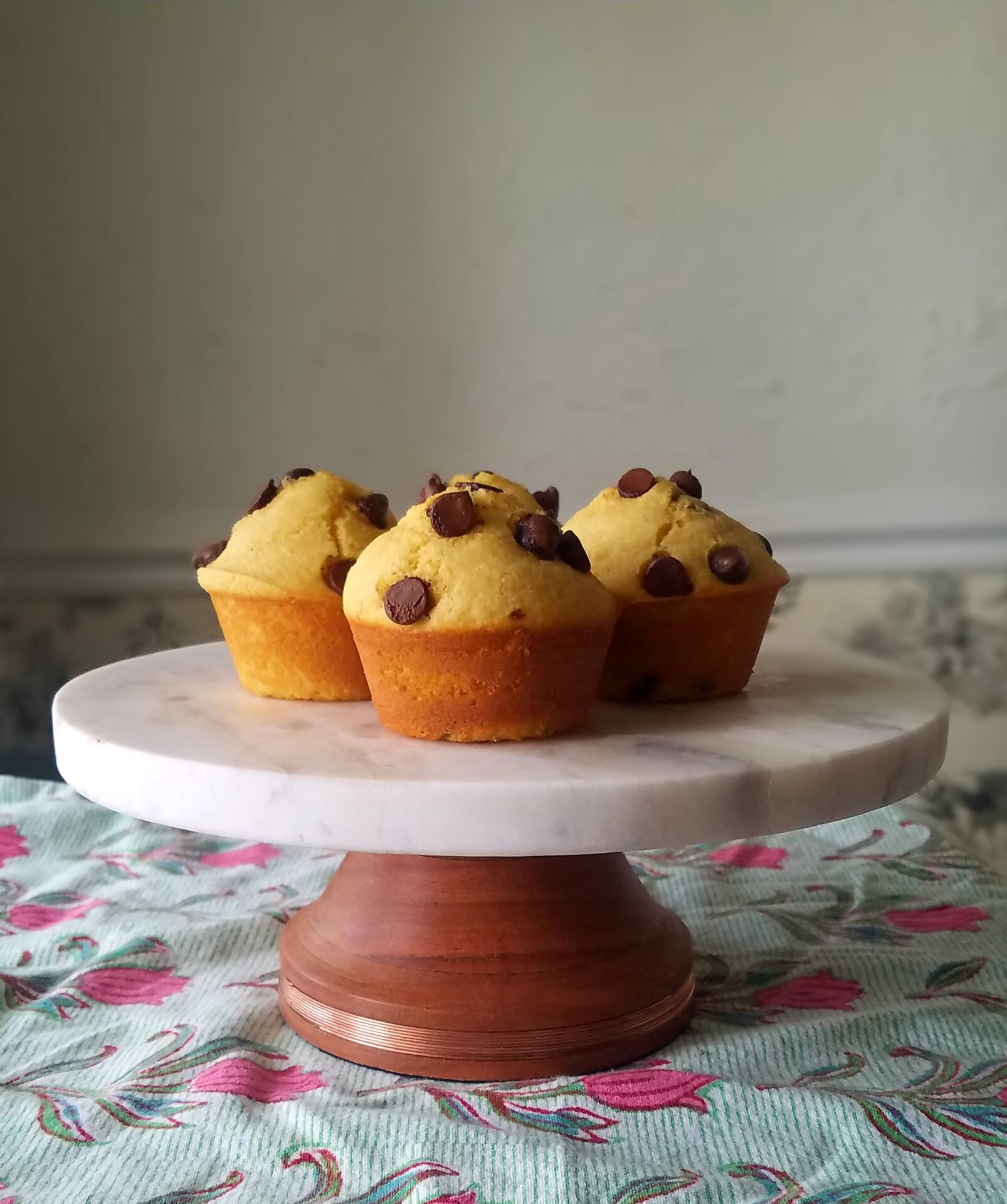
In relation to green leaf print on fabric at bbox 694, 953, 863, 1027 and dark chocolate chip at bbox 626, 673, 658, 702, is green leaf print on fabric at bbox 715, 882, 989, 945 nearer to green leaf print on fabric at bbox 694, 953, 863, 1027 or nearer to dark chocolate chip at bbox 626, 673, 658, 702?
green leaf print on fabric at bbox 694, 953, 863, 1027

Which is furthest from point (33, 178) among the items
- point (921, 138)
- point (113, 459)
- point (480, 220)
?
point (921, 138)

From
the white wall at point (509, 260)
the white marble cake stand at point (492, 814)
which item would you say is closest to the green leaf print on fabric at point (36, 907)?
the white marble cake stand at point (492, 814)

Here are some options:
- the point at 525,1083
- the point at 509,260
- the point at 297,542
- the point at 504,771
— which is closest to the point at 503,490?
the point at 297,542

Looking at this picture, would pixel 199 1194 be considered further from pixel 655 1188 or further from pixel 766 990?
pixel 766 990


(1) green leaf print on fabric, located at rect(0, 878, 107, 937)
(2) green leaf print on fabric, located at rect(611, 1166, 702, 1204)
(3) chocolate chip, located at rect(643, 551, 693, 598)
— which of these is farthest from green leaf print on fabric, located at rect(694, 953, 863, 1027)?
(1) green leaf print on fabric, located at rect(0, 878, 107, 937)

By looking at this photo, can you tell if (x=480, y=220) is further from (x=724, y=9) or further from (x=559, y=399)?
(x=724, y=9)
